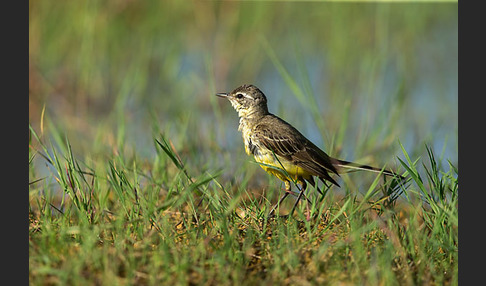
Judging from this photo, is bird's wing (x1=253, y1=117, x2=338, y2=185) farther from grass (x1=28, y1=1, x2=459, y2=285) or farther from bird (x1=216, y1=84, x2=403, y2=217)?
grass (x1=28, y1=1, x2=459, y2=285)

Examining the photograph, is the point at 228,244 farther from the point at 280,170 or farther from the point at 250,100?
the point at 250,100

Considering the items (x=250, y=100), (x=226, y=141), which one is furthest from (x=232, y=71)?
(x=250, y=100)

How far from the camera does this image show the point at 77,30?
32.7 ft

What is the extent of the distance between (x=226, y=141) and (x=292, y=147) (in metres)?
1.63

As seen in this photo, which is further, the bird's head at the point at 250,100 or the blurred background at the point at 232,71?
the blurred background at the point at 232,71

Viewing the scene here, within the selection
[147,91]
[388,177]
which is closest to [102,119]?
[147,91]

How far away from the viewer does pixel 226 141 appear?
304 inches

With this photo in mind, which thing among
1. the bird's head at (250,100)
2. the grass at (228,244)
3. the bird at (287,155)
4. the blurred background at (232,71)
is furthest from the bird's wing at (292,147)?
the blurred background at (232,71)

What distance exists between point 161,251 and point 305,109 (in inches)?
191

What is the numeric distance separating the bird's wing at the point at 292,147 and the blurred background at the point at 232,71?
2.97 ft

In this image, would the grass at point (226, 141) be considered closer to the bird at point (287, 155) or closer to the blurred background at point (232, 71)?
the blurred background at point (232, 71)

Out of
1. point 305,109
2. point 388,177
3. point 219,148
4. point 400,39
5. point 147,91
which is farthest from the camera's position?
point 400,39

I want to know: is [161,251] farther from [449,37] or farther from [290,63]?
[449,37]

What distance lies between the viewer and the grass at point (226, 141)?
454 cm
